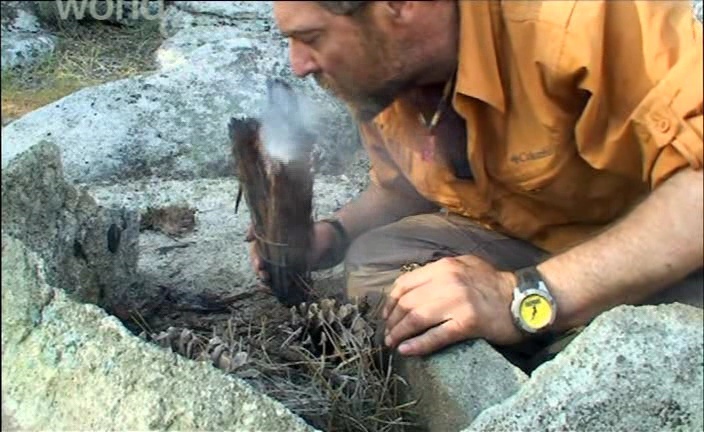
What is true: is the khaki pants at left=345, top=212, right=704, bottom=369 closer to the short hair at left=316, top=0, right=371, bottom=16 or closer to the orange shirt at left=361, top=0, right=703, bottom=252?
the orange shirt at left=361, top=0, right=703, bottom=252

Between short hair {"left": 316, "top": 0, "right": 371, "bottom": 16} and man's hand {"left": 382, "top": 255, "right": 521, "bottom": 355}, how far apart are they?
495 mm

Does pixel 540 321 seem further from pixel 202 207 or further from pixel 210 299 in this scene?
pixel 202 207

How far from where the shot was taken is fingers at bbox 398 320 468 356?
2.14m

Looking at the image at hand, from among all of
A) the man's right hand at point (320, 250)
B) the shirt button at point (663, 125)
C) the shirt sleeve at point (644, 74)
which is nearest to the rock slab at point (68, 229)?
the man's right hand at point (320, 250)

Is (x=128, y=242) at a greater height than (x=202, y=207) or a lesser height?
greater

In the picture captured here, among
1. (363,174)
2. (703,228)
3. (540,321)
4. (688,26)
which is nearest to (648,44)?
(688,26)

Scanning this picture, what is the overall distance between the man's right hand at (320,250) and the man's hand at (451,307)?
0.42 m

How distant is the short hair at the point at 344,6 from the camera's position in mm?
1912

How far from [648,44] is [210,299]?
1.09 m

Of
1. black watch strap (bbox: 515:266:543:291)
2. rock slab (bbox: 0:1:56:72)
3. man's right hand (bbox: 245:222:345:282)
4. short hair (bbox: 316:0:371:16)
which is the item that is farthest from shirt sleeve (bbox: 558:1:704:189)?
rock slab (bbox: 0:1:56:72)

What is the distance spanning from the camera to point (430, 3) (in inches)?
81.4

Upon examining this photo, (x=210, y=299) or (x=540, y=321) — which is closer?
(x=540, y=321)

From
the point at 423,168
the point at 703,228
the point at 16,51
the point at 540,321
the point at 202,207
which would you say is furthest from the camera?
the point at 202,207

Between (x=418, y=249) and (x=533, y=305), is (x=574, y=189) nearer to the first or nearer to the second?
(x=533, y=305)
